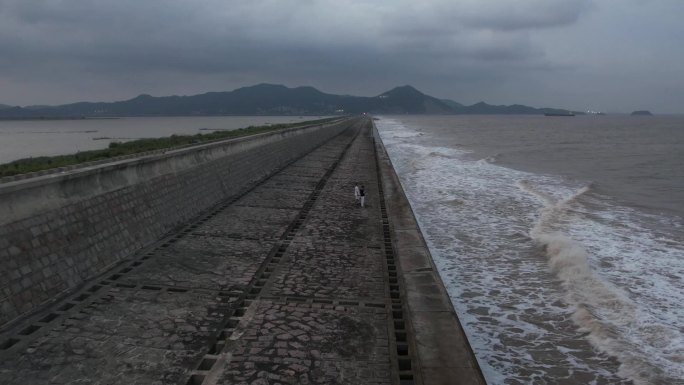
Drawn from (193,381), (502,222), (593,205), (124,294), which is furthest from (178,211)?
(593,205)

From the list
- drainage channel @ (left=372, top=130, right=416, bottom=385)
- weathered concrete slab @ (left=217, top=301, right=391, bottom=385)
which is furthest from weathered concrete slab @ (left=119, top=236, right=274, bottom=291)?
drainage channel @ (left=372, top=130, right=416, bottom=385)

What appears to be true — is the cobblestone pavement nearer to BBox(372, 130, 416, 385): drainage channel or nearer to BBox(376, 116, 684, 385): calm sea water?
BBox(372, 130, 416, 385): drainage channel

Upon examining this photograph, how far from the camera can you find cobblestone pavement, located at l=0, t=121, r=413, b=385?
5133 mm

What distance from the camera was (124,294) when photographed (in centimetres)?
709

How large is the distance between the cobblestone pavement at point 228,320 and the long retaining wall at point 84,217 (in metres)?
0.33

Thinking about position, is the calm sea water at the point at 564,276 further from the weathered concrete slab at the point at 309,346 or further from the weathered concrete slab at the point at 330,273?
the weathered concrete slab at the point at 309,346

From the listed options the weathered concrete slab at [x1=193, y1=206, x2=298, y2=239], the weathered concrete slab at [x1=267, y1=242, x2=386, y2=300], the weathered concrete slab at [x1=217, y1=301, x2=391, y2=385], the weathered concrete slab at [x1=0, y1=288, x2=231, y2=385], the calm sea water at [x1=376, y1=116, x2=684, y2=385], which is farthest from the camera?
the weathered concrete slab at [x1=193, y1=206, x2=298, y2=239]

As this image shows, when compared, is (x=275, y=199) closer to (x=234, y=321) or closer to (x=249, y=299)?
(x=249, y=299)

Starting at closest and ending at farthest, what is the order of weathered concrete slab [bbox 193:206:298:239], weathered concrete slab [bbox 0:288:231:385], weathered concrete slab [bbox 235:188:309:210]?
weathered concrete slab [bbox 0:288:231:385] → weathered concrete slab [bbox 193:206:298:239] → weathered concrete slab [bbox 235:188:309:210]

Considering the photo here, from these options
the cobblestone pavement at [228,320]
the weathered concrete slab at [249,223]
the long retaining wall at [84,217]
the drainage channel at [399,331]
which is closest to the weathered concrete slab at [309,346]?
the cobblestone pavement at [228,320]

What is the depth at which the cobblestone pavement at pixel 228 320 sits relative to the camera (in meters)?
5.13

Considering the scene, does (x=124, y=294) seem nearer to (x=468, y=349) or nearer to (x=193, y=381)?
(x=193, y=381)

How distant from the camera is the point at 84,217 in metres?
7.92

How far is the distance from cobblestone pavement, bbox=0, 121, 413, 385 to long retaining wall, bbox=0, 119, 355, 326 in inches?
13.0
